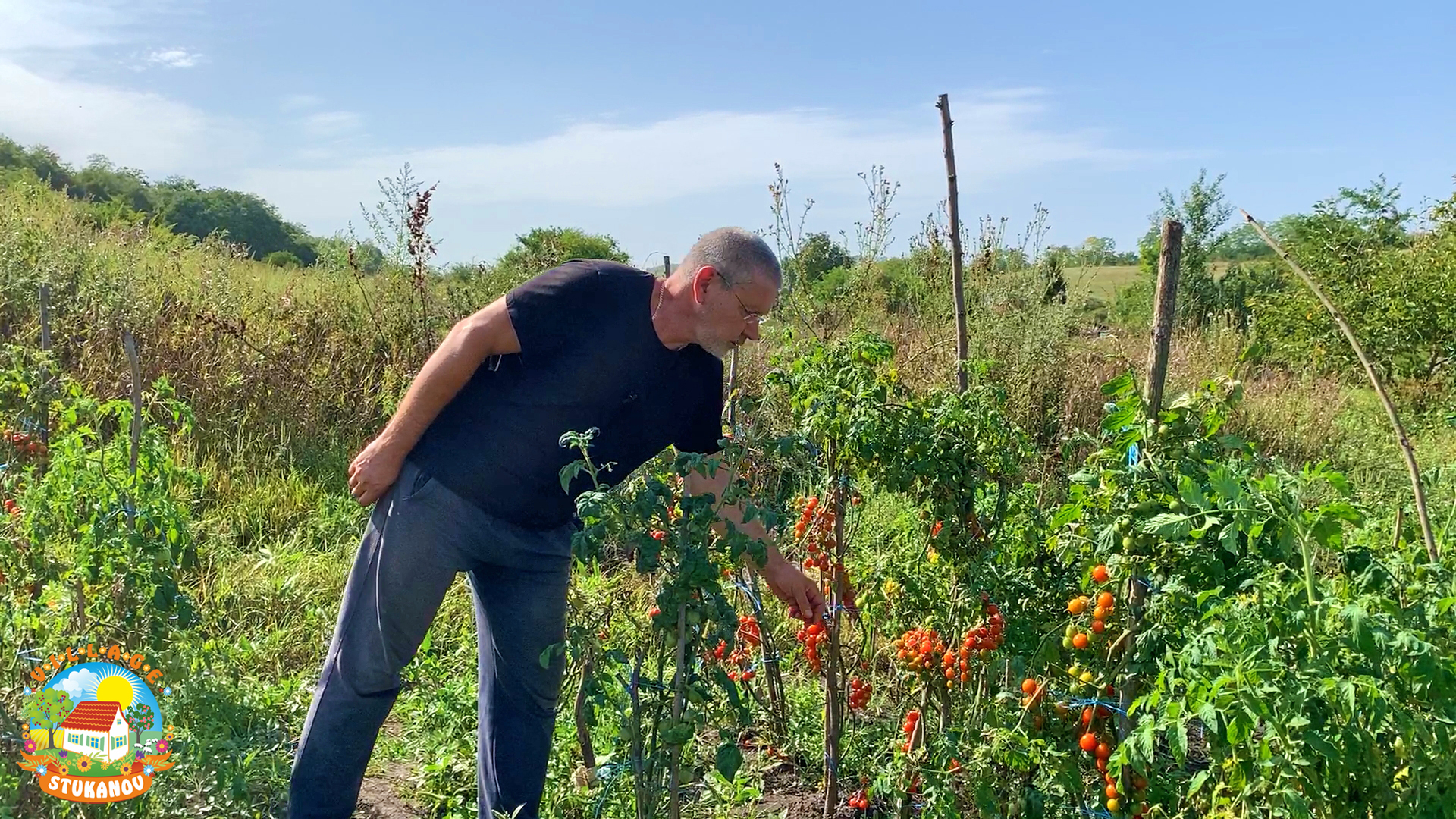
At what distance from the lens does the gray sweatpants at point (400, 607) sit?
2.36 m

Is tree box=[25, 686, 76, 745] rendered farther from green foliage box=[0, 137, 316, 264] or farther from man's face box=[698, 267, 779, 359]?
green foliage box=[0, 137, 316, 264]

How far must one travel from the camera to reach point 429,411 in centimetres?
234

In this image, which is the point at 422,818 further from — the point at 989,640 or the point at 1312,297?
the point at 1312,297

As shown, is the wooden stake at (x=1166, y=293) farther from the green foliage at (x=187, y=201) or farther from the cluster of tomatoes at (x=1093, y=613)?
the green foliage at (x=187, y=201)

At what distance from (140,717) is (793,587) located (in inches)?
68.8

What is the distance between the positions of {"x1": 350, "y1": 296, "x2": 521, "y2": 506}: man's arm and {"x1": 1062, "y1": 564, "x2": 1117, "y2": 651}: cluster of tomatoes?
4.65 ft

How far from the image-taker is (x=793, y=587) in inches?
89.9

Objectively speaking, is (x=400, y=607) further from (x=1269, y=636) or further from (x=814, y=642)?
(x=1269, y=636)

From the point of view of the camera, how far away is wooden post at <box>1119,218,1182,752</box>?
6.77 ft

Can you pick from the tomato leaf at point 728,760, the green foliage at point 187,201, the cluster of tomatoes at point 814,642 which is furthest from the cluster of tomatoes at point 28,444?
the green foliage at point 187,201

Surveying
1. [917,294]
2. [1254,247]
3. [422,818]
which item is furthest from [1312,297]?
[1254,247]

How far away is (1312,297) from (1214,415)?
36.6 ft

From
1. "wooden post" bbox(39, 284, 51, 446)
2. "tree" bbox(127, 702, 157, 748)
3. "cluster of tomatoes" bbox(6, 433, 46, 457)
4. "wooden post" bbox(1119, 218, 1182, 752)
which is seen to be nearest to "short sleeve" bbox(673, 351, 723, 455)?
"wooden post" bbox(1119, 218, 1182, 752)

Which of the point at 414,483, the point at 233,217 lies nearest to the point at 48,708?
the point at 414,483
